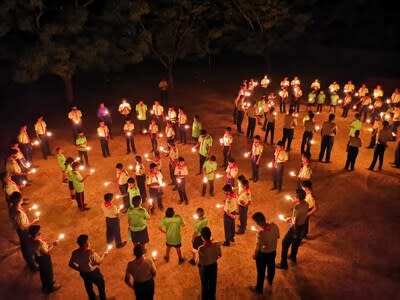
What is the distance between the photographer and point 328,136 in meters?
15.5

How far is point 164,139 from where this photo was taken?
61.1 feet

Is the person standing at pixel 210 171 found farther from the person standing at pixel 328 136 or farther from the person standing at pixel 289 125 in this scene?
the person standing at pixel 328 136

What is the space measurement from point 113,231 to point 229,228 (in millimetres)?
3165

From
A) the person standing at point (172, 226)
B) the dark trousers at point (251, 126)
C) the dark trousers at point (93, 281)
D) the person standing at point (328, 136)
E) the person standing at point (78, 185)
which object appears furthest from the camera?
the dark trousers at point (251, 126)

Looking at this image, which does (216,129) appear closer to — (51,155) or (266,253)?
(51,155)

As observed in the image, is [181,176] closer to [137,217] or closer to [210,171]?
[210,171]

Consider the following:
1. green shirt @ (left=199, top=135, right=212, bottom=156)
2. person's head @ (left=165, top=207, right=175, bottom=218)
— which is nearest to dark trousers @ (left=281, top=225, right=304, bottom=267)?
person's head @ (left=165, top=207, right=175, bottom=218)

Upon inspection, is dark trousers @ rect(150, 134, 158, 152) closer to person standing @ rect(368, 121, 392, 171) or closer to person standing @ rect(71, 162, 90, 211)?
person standing @ rect(71, 162, 90, 211)

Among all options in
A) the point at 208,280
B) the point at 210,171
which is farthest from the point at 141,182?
the point at 208,280

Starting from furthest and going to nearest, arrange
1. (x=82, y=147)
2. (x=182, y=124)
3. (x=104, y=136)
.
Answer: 1. (x=182, y=124)
2. (x=104, y=136)
3. (x=82, y=147)

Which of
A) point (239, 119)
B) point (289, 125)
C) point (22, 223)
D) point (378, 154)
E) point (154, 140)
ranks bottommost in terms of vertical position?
point (22, 223)

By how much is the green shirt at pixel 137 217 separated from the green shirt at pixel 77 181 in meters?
3.24

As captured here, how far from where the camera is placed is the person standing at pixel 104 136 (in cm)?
1606

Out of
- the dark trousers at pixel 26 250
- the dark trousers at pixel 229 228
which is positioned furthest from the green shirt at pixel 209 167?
the dark trousers at pixel 26 250
